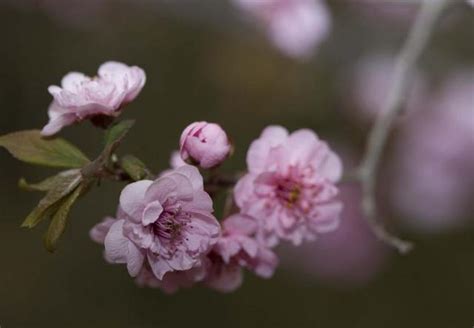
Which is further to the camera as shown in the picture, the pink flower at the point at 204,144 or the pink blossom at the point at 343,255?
the pink blossom at the point at 343,255

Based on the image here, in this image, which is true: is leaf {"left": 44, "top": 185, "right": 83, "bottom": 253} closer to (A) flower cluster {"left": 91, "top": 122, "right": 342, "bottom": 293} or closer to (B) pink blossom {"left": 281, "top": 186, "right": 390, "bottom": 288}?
(A) flower cluster {"left": 91, "top": 122, "right": 342, "bottom": 293}

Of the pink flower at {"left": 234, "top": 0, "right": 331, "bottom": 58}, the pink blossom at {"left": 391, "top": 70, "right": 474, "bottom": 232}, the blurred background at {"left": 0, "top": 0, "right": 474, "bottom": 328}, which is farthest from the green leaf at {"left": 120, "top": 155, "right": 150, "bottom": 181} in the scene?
the pink blossom at {"left": 391, "top": 70, "right": 474, "bottom": 232}

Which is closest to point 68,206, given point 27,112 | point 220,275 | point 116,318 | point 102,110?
point 102,110

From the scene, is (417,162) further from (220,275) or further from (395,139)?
(220,275)

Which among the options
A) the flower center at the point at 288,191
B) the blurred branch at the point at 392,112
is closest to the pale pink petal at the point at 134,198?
the flower center at the point at 288,191

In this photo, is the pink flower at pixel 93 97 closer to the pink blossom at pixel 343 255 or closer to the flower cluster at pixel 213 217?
the flower cluster at pixel 213 217

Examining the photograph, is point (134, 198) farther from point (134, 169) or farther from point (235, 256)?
point (235, 256)
